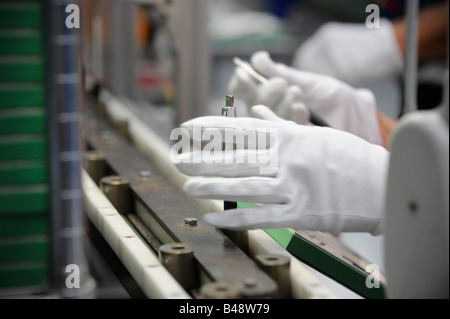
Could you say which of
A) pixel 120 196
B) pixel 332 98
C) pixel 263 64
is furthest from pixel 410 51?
pixel 120 196

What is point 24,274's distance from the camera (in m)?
1.86

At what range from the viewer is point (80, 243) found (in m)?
1.38

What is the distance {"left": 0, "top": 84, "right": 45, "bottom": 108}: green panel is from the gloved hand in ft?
1.82

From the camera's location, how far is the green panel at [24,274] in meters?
1.86

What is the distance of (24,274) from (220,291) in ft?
4.03

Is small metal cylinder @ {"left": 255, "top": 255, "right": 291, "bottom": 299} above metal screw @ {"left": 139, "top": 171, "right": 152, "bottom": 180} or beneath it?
beneath

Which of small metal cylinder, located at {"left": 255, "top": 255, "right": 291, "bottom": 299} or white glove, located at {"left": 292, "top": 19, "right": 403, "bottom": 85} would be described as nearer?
small metal cylinder, located at {"left": 255, "top": 255, "right": 291, "bottom": 299}

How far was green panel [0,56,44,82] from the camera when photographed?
1.82 m

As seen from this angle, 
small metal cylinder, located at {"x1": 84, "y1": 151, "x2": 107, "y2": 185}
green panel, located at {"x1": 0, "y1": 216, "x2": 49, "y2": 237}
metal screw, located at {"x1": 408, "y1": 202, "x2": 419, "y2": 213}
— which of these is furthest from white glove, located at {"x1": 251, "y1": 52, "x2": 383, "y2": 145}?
metal screw, located at {"x1": 408, "y1": 202, "x2": 419, "y2": 213}

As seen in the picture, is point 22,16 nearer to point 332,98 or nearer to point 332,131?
point 332,98

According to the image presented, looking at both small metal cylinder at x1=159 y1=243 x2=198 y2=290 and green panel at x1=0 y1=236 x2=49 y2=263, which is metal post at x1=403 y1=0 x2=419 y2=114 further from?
small metal cylinder at x1=159 y1=243 x2=198 y2=290

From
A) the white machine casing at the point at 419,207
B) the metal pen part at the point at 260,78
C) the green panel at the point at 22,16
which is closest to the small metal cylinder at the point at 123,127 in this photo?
the green panel at the point at 22,16

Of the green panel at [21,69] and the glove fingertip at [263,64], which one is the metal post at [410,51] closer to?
the glove fingertip at [263,64]

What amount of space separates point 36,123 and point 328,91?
81 centimetres
